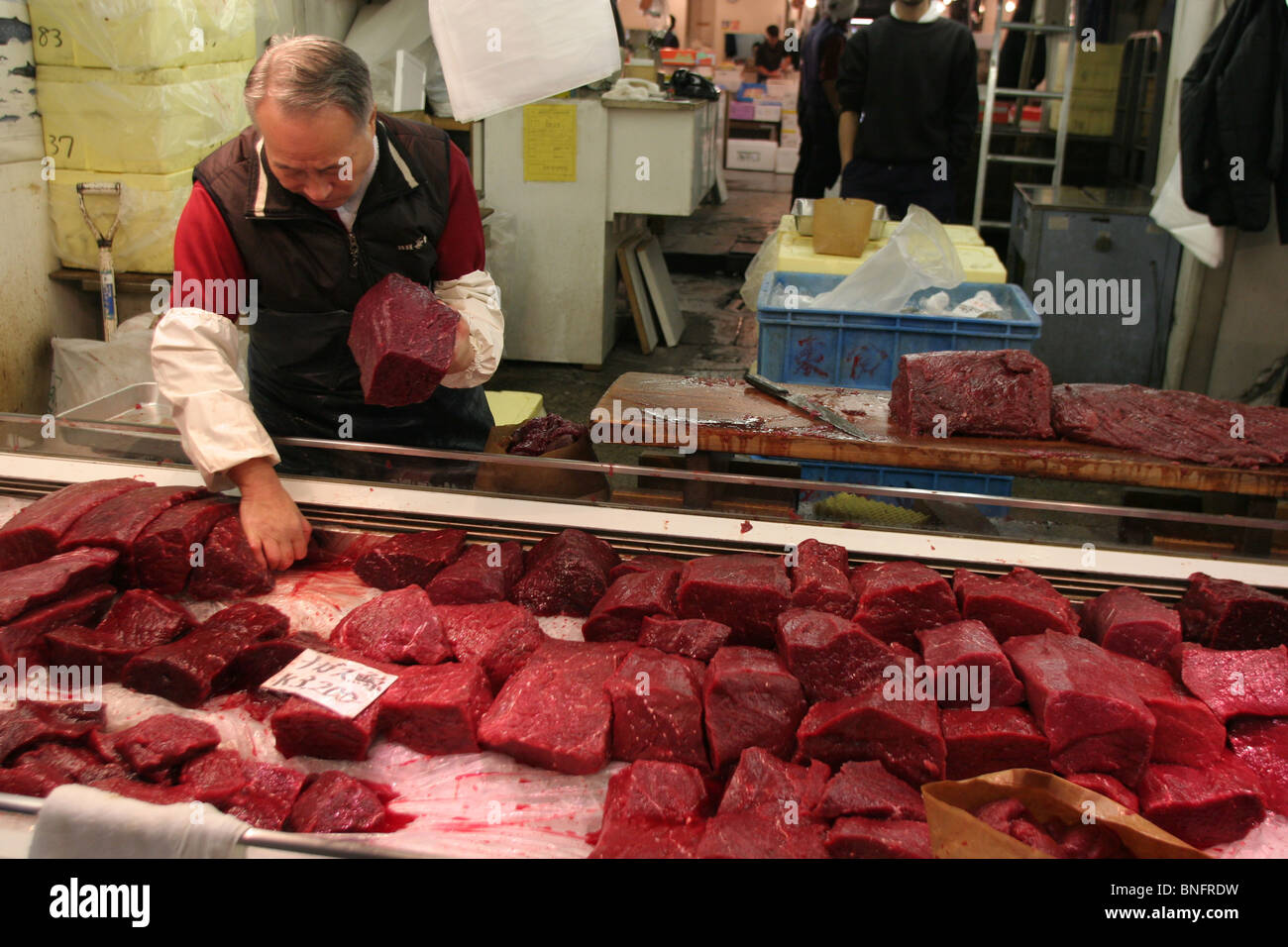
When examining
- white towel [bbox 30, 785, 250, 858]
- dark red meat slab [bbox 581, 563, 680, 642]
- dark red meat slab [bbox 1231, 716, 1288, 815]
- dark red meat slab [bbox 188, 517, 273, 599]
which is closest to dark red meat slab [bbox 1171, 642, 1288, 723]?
dark red meat slab [bbox 1231, 716, 1288, 815]

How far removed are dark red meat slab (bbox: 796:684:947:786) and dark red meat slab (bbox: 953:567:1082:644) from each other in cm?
31

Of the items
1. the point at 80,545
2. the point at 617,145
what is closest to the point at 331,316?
the point at 80,545

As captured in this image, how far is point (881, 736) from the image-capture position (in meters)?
1.72

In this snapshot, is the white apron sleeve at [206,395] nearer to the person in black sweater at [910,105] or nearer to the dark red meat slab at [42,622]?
the dark red meat slab at [42,622]

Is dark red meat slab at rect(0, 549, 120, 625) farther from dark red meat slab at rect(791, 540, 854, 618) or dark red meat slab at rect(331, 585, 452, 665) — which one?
dark red meat slab at rect(791, 540, 854, 618)

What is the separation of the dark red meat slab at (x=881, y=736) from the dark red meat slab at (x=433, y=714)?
1.87ft

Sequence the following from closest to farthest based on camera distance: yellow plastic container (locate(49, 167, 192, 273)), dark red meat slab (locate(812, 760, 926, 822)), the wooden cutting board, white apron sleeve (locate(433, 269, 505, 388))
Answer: dark red meat slab (locate(812, 760, 926, 822))
white apron sleeve (locate(433, 269, 505, 388))
the wooden cutting board
yellow plastic container (locate(49, 167, 192, 273))

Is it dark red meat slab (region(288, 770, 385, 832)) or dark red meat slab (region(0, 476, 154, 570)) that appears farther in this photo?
dark red meat slab (region(0, 476, 154, 570))

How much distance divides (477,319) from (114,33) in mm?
2816

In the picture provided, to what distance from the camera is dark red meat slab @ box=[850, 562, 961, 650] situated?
77.5 inches

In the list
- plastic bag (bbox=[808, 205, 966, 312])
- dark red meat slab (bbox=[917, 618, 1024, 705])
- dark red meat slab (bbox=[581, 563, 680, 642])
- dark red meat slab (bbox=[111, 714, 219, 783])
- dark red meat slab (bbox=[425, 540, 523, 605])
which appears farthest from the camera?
plastic bag (bbox=[808, 205, 966, 312])

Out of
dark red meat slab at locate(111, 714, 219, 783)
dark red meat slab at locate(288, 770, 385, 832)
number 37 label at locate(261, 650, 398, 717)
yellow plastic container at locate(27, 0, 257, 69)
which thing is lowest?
dark red meat slab at locate(288, 770, 385, 832)

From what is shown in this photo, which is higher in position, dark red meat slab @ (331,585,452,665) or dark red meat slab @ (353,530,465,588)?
dark red meat slab @ (353,530,465,588)

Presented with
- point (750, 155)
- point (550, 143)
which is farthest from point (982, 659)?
point (750, 155)
